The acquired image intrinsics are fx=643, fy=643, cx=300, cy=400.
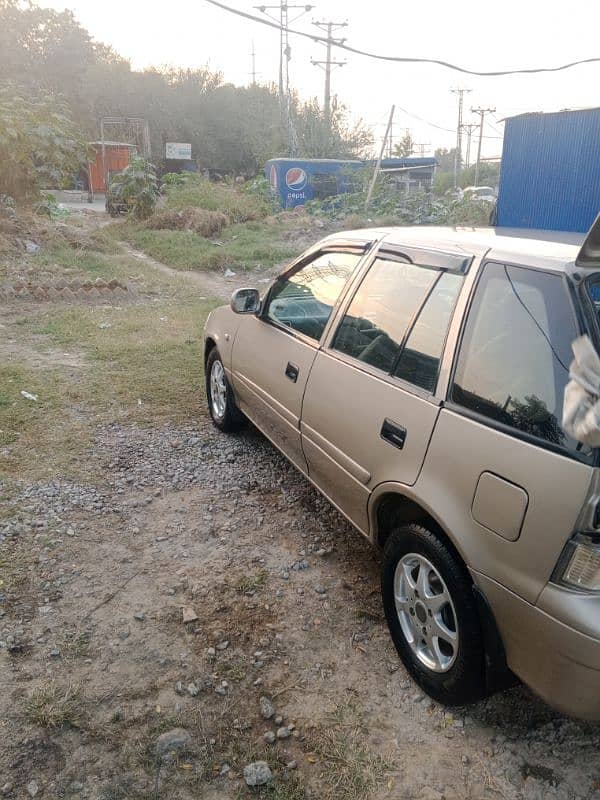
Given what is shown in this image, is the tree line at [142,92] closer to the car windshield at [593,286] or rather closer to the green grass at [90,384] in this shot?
A: the green grass at [90,384]

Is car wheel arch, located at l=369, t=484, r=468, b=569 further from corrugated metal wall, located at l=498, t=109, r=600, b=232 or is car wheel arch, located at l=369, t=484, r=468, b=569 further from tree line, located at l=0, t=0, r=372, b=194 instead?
tree line, located at l=0, t=0, r=372, b=194

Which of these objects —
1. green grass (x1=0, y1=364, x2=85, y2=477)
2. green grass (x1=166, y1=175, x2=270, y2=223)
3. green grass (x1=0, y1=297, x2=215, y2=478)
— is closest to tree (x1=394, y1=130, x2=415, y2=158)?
green grass (x1=166, y1=175, x2=270, y2=223)

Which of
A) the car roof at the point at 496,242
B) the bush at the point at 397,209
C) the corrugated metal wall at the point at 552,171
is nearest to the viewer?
the car roof at the point at 496,242

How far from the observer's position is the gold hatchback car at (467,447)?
1.90 meters

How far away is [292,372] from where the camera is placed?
11.6 ft

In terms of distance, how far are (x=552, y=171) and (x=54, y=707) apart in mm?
11649

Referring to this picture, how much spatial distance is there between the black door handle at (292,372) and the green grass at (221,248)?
35.8ft

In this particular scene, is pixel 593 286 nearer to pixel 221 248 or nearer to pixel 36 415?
pixel 36 415

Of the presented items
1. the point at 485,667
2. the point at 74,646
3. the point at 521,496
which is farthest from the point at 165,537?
the point at 521,496

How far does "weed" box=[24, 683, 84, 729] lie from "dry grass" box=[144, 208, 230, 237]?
16.4m

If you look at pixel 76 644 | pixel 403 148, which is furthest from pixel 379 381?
pixel 403 148

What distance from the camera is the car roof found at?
2.28m

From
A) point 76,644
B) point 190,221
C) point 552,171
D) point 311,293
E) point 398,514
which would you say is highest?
point 552,171

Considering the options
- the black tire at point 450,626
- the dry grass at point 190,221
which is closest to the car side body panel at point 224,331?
the black tire at point 450,626
